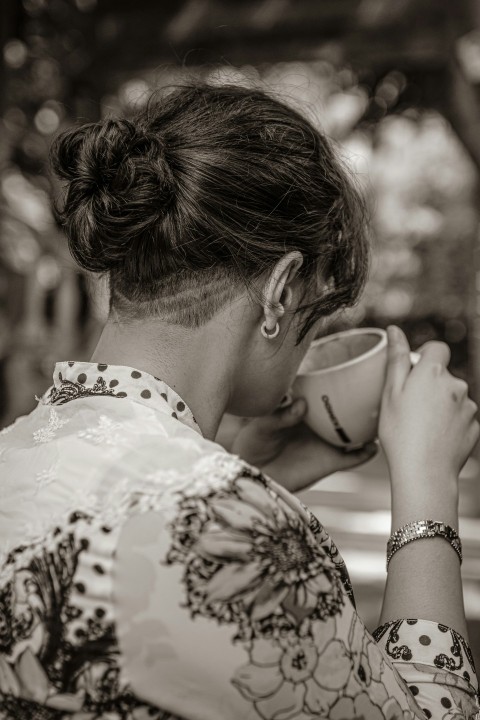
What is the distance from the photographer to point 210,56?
14.3 feet

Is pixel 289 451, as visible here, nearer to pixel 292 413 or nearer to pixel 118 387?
pixel 292 413

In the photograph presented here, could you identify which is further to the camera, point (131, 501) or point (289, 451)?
point (289, 451)

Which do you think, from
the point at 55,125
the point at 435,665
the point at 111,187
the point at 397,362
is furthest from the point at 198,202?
the point at 55,125

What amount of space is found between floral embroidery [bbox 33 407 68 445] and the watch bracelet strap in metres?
0.47

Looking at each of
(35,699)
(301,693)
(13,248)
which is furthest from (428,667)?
(13,248)

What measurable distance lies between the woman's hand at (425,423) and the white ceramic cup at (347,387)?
0.11 feet

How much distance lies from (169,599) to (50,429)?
0.29 metres

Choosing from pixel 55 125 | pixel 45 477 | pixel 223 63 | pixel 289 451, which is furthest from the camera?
pixel 55 125

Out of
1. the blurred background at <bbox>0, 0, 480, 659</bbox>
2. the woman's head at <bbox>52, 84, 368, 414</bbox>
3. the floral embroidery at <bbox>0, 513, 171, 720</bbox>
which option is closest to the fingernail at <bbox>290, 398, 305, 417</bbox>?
the woman's head at <bbox>52, 84, 368, 414</bbox>

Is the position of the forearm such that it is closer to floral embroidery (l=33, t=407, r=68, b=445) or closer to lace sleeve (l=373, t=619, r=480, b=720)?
lace sleeve (l=373, t=619, r=480, b=720)

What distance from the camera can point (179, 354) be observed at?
103cm

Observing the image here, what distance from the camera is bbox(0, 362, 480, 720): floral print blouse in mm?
747

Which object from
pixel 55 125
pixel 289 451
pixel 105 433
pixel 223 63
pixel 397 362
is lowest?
pixel 105 433

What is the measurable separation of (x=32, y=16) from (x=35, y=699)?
4382 mm
